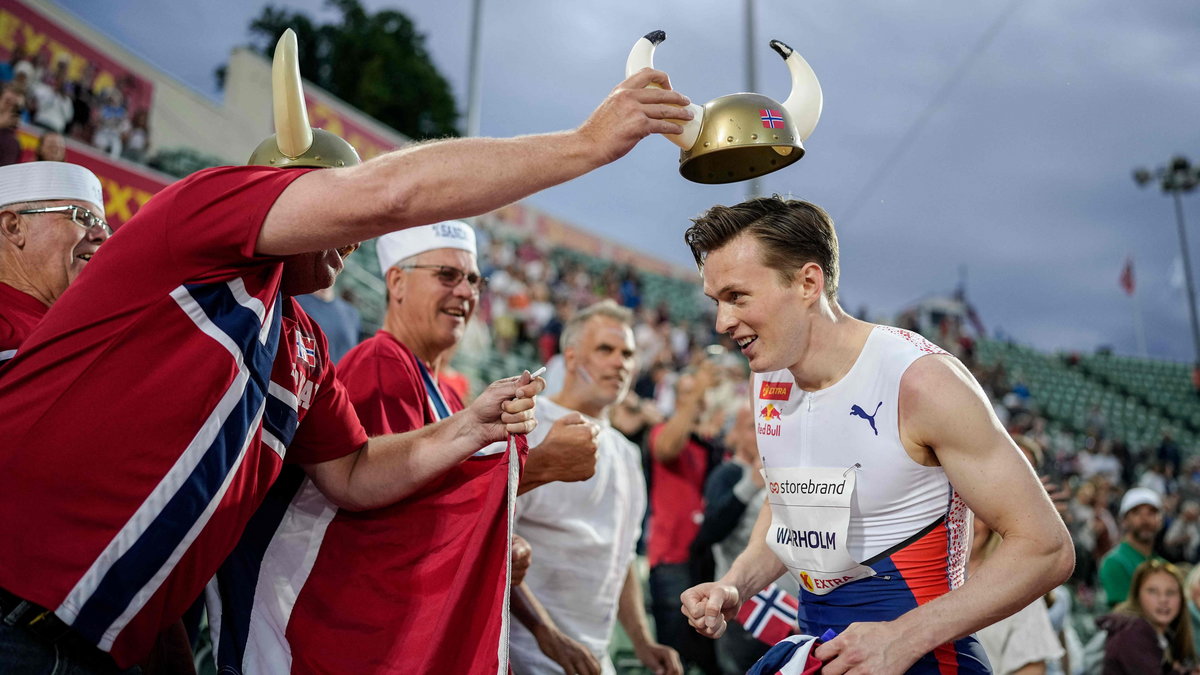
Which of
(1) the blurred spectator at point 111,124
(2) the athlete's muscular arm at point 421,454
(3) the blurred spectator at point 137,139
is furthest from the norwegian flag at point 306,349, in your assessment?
(3) the blurred spectator at point 137,139

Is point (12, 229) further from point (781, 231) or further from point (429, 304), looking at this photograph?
point (781, 231)

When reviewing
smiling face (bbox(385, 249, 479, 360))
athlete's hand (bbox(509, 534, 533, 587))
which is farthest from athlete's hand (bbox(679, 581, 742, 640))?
smiling face (bbox(385, 249, 479, 360))

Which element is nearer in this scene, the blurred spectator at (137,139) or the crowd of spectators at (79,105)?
the crowd of spectators at (79,105)

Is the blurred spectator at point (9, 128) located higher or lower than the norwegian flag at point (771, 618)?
higher

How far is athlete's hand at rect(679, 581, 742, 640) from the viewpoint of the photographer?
8.30 feet

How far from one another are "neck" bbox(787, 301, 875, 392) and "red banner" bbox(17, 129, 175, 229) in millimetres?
9628

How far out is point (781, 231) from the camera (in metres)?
2.60

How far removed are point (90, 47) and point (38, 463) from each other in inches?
569

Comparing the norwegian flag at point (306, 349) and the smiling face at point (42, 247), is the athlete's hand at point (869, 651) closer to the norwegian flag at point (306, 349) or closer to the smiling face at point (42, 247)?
the norwegian flag at point (306, 349)

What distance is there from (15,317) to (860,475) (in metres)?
2.36

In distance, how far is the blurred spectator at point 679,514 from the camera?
570cm

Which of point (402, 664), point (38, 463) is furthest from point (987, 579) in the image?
point (38, 463)

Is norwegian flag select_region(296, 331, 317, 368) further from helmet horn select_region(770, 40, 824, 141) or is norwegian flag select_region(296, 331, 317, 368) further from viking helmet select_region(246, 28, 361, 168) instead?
helmet horn select_region(770, 40, 824, 141)

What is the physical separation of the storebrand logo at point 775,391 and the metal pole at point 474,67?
12.5 meters
